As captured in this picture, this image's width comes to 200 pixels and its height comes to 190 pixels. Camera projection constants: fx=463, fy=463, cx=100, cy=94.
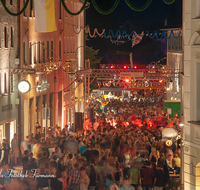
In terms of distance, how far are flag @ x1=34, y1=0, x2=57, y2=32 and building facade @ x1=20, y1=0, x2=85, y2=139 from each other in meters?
3.76

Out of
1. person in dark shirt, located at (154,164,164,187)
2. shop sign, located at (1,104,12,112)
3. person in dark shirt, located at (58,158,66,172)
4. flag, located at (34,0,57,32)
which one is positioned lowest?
person in dark shirt, located at (154,164,164,187)

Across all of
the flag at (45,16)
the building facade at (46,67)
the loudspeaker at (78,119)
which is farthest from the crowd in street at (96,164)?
the loudspeaker at (78,119)

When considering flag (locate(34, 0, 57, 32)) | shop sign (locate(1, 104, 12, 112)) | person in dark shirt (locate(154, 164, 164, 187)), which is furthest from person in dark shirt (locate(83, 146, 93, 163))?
shop sign (locate(1, 104, 12, 112))

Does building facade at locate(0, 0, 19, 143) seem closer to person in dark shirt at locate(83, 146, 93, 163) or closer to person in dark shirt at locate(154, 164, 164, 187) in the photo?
person in dark shirt at locate(83, 146, 93, 163)

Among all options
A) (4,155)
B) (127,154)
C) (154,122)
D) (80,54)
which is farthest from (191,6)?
(80,54)

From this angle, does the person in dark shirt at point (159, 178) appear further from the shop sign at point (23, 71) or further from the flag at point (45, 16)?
the shop sign at point (23, 71)

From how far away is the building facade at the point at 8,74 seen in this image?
69.4 feet

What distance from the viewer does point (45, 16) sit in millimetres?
15797

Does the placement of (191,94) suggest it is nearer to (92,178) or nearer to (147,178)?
(147,178)

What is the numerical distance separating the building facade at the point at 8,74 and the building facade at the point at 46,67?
21.9 inches

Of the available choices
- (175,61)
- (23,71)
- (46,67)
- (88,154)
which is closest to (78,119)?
(46,67)

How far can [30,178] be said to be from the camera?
530 inches

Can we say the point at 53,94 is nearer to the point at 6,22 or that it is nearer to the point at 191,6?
the point at 6,22

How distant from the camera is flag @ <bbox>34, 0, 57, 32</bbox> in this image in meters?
15.7
